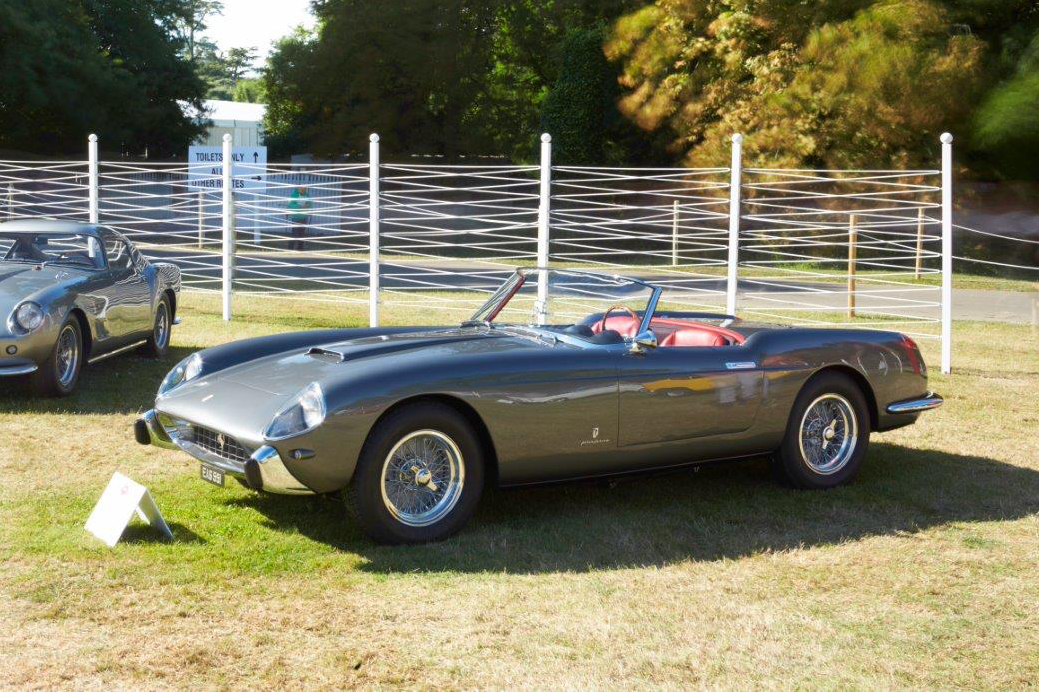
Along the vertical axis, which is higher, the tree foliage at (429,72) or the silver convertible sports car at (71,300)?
the tree foliage at (429,72)

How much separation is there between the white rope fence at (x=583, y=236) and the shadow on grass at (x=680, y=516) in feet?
10.6

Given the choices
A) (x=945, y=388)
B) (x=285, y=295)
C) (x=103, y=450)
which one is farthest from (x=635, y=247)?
(x=103, y=450)

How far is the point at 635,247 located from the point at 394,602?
27925mm

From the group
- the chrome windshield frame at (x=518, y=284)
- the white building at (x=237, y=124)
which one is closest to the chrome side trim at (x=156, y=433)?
the chrome windshield frame at (x=518, y=284)

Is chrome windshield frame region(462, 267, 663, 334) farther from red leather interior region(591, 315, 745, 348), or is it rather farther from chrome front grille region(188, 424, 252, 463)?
chrome front grille region(188, 424, 252, 463)

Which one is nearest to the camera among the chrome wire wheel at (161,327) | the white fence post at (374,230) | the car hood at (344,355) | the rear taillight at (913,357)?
the car hood at (344,355)

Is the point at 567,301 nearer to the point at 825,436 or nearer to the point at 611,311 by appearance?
the point at 611,311

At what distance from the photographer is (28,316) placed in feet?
27.7

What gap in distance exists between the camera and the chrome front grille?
5.29 metres

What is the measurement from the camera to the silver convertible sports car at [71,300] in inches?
332

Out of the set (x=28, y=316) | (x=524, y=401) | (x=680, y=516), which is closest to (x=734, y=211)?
(x=680, y=516)

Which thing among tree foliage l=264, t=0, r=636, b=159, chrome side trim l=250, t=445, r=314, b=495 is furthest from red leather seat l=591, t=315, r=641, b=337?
tree foliage l=264, t=0, r=636, b=159

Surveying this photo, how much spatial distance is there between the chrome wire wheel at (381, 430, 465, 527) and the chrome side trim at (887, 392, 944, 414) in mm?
A: 2845

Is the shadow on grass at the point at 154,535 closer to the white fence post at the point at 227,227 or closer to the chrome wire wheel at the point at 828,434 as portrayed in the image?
the chrome wire wheel at the point at 828,434
